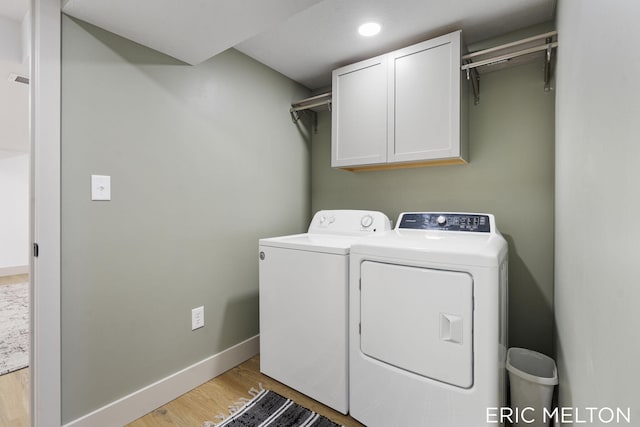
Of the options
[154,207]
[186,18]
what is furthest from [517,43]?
[154,207]

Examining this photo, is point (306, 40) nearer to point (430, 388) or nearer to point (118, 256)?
point (118, 256)

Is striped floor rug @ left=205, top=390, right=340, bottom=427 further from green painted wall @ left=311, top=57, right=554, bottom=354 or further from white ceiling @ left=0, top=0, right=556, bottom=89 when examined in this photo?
white ceiling @ left=0, top=0, right=556, bottom=89

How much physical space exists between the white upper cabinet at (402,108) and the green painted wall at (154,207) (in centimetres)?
62

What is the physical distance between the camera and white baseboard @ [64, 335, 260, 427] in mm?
1443

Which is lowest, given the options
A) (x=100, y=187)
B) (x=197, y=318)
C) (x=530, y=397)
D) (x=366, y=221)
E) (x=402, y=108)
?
(x=530, y=397)

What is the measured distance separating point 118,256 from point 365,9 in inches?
73.0

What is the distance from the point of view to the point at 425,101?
1.83 meters

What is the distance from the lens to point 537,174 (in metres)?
1.76

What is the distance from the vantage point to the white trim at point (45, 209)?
125 cm

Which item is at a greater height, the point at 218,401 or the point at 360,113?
the point at 360,113

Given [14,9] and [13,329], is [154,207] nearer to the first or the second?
[14,9]

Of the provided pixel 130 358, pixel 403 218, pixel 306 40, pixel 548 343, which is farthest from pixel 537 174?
pixel 130 358

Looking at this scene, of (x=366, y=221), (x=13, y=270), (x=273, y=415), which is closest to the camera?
(x=273, y=415)

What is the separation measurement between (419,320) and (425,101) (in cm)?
130
